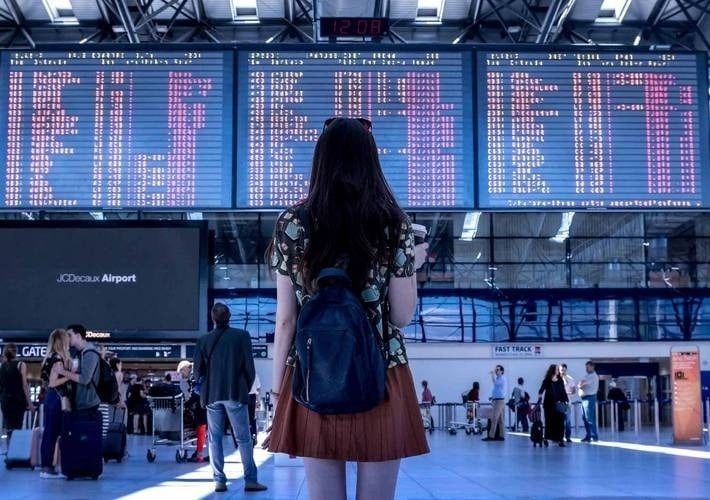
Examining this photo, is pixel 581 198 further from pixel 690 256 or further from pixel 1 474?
pixel 690 256

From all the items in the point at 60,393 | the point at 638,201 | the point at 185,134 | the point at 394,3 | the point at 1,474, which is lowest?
the point at 1,474

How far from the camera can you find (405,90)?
551 inches

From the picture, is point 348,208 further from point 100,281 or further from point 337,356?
point 100,281

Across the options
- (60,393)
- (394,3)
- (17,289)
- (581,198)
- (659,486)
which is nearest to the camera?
(659,486)

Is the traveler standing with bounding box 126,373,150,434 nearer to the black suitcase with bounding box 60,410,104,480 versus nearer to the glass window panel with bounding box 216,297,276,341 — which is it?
the glass window panel with bounding box 216,297,276,341

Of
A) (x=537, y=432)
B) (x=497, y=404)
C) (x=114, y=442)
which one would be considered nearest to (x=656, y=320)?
(x=497, y=404)

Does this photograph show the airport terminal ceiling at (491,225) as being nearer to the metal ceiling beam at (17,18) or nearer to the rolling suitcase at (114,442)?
the metal ceiling beam at (17,18)

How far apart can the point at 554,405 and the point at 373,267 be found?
14.6 metres

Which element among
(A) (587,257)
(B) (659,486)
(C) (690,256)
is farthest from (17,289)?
(C) (690,256)

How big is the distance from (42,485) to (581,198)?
26.5 feet

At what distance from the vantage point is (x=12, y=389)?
13.0 meters

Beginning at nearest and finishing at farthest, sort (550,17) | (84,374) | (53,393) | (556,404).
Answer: (84,374)
(53,393)
(556,404)
(550,17)

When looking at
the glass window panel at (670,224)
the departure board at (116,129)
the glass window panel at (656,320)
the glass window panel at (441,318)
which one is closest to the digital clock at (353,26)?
the departure board at (116,129)

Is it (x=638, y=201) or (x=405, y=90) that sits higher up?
(x=405, y=90)
